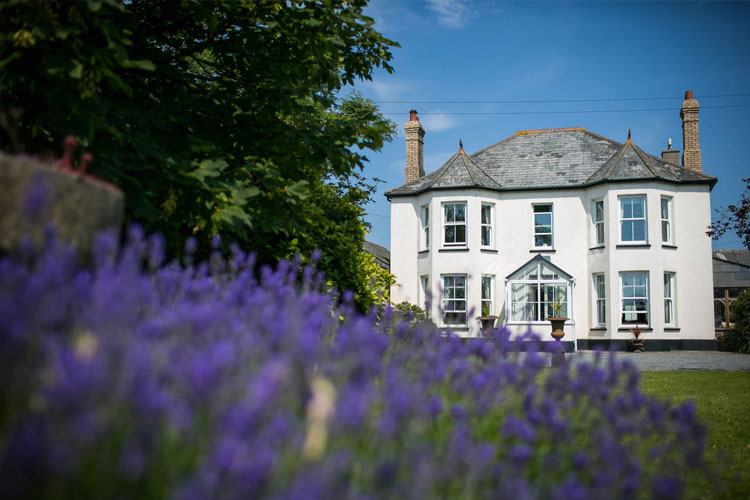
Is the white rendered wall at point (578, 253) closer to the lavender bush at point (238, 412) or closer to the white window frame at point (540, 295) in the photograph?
the white window frame at point (540, 295)

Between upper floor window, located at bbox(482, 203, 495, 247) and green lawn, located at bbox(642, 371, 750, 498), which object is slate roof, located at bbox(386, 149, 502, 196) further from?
green lawn, located at bbox(642, 371, 750, 498)

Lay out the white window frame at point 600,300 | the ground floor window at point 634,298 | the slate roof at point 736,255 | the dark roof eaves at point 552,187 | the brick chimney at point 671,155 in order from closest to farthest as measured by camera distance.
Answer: the ground floor window at point 634,298, the dark roof eaves at point 552,187, the white window frame at point 600,300, the brick chimney at point 671,155, the slate roof at point 736,255

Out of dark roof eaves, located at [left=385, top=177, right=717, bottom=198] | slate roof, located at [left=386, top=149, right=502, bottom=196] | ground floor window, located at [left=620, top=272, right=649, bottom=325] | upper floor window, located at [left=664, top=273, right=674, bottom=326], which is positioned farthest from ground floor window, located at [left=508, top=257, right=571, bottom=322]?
slate roof, located at [left=386, top=149, right=502, bottom=196]

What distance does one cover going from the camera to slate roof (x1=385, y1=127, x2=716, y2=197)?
2441 centimetres

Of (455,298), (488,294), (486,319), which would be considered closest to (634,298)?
(488,294)

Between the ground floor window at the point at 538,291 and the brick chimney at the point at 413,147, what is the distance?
704 centimetres

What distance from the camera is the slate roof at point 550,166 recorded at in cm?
2441

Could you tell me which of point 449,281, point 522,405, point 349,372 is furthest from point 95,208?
point 449,281

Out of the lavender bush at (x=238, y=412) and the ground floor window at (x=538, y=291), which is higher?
the ground floor window at (x=538, y=291)

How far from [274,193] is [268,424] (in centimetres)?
441

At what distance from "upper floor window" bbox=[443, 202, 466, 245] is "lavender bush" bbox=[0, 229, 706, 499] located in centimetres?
2245

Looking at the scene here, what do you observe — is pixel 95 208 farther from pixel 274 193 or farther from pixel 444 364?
pixel 274 193

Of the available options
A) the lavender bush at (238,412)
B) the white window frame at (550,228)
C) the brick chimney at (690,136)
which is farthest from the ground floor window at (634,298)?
the lavender bush at (238,412)

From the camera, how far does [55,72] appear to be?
4.34 metres
